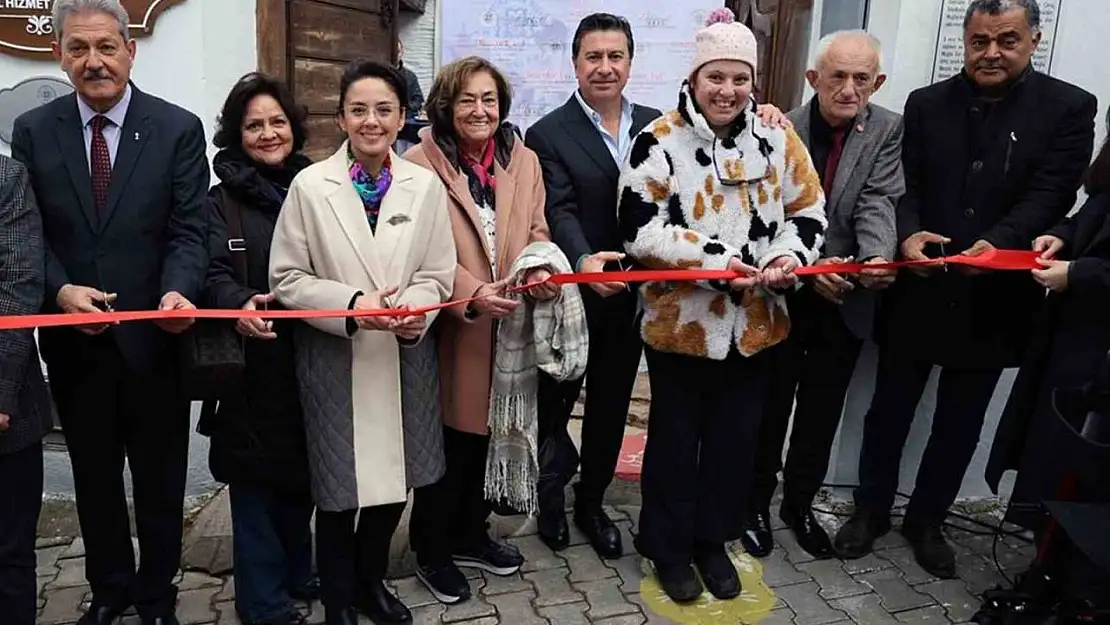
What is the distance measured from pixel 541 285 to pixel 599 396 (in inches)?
33.3

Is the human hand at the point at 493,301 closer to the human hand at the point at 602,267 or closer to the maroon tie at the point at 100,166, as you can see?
the human hand at the point at 602,267

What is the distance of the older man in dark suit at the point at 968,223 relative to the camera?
3.55m

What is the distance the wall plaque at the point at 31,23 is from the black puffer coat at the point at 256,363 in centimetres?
142

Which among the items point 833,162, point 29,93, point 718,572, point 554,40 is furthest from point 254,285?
point 554,40

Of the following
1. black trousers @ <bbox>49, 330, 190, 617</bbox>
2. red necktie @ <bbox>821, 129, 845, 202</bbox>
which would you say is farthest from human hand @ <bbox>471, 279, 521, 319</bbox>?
red necktie @ <bbox>821, 129, 845, 202</bbox>

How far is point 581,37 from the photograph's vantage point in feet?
11.9

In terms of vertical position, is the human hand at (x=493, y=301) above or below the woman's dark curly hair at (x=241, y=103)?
below

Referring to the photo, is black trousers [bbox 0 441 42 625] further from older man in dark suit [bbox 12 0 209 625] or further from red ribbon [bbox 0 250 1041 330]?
red ribbon [bbox 0 250 1041 330]

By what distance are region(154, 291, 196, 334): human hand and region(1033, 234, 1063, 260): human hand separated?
312 cm

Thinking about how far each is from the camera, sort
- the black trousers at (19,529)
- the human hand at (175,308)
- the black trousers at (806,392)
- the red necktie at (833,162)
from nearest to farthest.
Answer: the black trousers at (19,529) → the human hand at (175,308) → the red necktie at (833,162) → the black trousers at (806,392)

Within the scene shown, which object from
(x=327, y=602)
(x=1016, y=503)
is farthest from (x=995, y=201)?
(x=327, y=602)

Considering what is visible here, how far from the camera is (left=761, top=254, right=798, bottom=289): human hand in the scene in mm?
3199

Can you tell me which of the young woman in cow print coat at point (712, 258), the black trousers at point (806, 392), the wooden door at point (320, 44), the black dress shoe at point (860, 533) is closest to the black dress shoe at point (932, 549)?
the black dress shoe at point (860, 533)

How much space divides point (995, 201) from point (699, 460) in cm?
161
